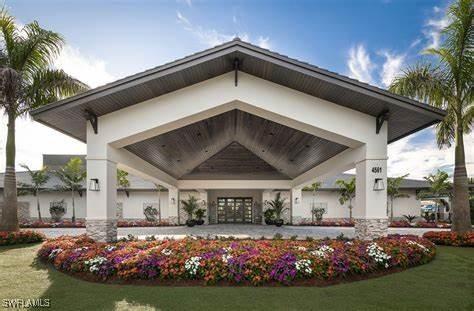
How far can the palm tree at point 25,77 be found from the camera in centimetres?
1168

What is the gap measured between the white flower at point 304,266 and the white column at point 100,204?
6.04 metres

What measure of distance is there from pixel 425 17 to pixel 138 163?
42.5 ft

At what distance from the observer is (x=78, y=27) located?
31.2ft

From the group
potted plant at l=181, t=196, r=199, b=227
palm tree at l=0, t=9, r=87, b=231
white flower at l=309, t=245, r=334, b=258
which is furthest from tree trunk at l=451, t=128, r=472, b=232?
potted plant at l=181, t=196, r=199, b=227

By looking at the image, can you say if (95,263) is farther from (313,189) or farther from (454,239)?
(313,189)

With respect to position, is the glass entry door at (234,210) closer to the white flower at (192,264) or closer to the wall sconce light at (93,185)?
the wall sconce light at (93,185)

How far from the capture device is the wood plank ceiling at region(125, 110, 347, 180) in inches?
481

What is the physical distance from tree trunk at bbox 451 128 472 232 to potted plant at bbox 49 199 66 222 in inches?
1005

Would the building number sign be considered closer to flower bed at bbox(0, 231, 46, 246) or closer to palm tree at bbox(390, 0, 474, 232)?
palm tree at bbox(390, 0, 474, 232)

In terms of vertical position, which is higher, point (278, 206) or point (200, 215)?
point (278, 206)

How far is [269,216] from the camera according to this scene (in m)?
23.2

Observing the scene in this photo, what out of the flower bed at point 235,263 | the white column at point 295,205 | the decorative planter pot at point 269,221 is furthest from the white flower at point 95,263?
the decorative planter pot at point 269,221

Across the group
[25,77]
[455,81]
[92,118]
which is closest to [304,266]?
[92,118]

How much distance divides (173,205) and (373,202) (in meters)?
15.5
